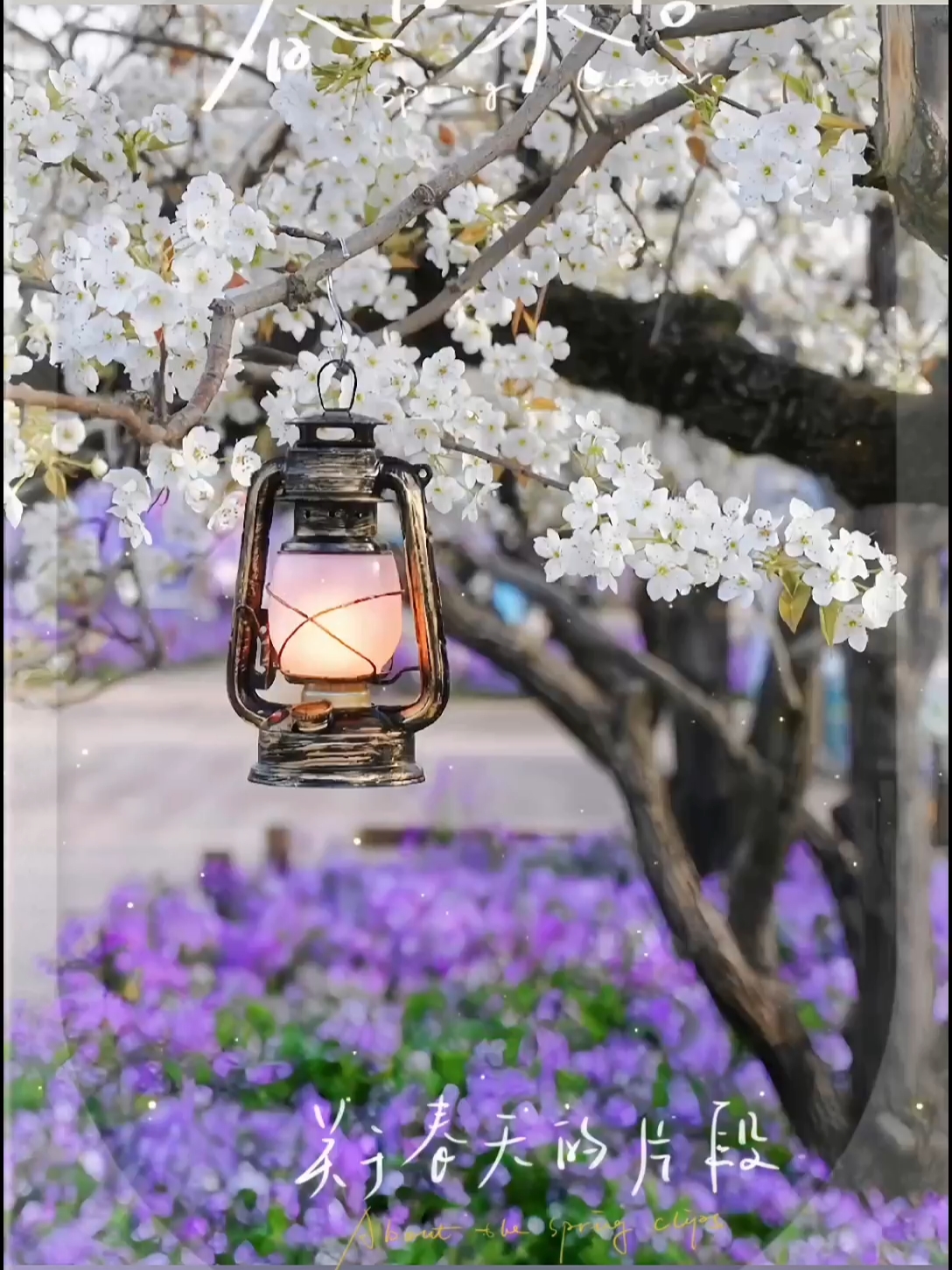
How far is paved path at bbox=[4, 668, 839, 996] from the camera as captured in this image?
2.00 metres

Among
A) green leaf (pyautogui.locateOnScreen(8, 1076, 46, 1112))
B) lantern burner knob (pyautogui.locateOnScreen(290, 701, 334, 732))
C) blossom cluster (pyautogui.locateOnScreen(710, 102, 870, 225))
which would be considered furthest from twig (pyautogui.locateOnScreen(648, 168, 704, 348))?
green leaf (pyautogui.locateOnScreen(8, 1076, 46, 1112))

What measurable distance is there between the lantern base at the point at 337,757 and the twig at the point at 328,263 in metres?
0.41

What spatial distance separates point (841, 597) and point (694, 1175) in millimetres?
1006

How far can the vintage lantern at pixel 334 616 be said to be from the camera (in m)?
1.42

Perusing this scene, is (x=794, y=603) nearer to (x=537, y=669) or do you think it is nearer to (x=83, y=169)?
(x=537, y=669)

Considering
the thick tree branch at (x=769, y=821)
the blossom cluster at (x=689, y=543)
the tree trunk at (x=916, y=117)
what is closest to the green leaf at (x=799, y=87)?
the tree trunk at (x=916, y=117)

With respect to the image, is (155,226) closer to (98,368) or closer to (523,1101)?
(98,368)

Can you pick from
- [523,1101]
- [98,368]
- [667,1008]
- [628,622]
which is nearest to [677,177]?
[628,622]

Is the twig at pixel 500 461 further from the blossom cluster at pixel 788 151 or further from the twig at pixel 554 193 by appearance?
the blossom cluster at pixel 788 151

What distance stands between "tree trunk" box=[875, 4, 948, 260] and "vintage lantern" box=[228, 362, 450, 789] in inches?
36.4

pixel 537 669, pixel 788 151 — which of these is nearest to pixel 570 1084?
pixel 537 669

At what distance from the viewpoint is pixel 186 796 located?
2.01 m

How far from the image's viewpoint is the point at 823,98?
178cm

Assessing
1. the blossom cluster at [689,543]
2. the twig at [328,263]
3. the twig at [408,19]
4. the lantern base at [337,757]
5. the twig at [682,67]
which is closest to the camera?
the twig at [328,263]
